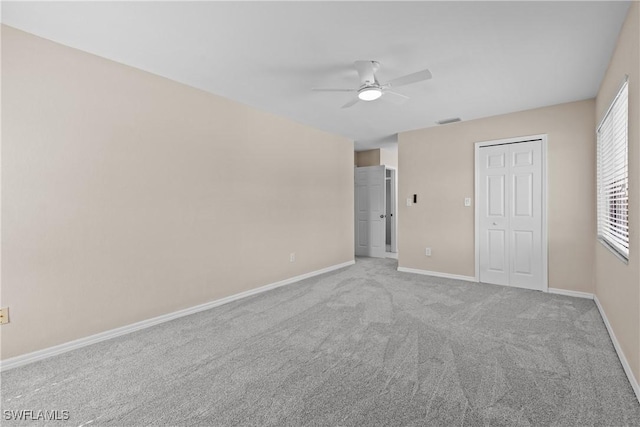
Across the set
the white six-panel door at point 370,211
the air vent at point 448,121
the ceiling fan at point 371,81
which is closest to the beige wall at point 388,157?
the white six-panel door at point 370,211

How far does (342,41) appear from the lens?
2.43m

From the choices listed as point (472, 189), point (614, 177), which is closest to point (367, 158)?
point (472, 189)

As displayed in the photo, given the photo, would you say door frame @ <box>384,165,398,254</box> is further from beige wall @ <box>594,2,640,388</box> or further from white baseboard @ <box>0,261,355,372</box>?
beige wall @ <box>594,2,640,388</box>

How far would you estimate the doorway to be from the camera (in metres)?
6.70

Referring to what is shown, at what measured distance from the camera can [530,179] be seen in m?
4.11

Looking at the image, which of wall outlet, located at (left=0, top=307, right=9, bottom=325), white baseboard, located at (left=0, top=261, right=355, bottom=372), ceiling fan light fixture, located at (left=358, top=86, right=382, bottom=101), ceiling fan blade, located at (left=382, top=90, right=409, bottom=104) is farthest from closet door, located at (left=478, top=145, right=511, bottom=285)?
wall outlet, located at (left=0, top=307, right=9, bottom=325)

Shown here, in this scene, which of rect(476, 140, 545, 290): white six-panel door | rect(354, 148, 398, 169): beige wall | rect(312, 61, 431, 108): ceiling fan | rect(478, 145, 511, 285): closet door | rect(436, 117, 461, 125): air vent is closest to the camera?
rect(312, 61, 431, 108): ceiling fan

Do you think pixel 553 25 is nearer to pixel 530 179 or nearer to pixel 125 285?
pixel 530 179

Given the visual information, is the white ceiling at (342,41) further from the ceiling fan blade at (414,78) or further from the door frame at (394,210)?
the door frame at (394,210)

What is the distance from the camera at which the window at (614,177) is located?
2.35 meters

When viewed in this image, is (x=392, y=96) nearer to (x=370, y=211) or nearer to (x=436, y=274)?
(x=436, y=274)

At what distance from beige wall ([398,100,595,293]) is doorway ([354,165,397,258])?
1.35 m

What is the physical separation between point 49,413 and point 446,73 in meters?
3.92

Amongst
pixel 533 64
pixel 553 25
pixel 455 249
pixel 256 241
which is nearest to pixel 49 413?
pixel 256 241
